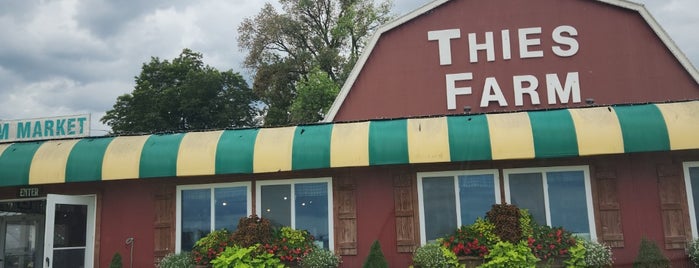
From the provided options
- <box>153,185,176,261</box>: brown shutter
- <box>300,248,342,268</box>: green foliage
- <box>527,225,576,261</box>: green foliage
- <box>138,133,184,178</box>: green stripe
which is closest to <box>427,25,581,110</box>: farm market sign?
<box>527,225,576,261</box>: green foliage

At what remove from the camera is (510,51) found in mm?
14180

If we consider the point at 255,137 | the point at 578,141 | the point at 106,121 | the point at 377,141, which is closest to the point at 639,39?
the point at 578,141

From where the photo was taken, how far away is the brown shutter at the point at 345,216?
37.2 feet

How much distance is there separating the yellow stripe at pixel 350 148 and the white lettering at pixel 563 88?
202 inches

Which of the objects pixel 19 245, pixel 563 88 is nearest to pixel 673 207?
pixel 563 88

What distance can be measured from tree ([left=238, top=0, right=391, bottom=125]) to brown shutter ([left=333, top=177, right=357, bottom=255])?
2428 centimetres

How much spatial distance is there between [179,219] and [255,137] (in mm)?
2309

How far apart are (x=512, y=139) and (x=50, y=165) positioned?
28.4ft

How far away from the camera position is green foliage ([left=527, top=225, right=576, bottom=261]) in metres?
10.5

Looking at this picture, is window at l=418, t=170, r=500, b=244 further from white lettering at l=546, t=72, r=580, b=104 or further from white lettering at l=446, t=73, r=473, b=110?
white lettering at l=546, t=72, r=580, b=104

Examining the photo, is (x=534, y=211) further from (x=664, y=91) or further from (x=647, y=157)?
(x=664, y=91)

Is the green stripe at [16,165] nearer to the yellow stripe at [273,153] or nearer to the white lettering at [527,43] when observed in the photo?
the yellow stripe at [273,153]

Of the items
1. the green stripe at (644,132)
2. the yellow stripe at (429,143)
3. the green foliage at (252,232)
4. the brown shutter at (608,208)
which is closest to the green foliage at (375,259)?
the yellow stripe at (429,143)

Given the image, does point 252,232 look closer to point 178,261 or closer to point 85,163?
point 178,261
